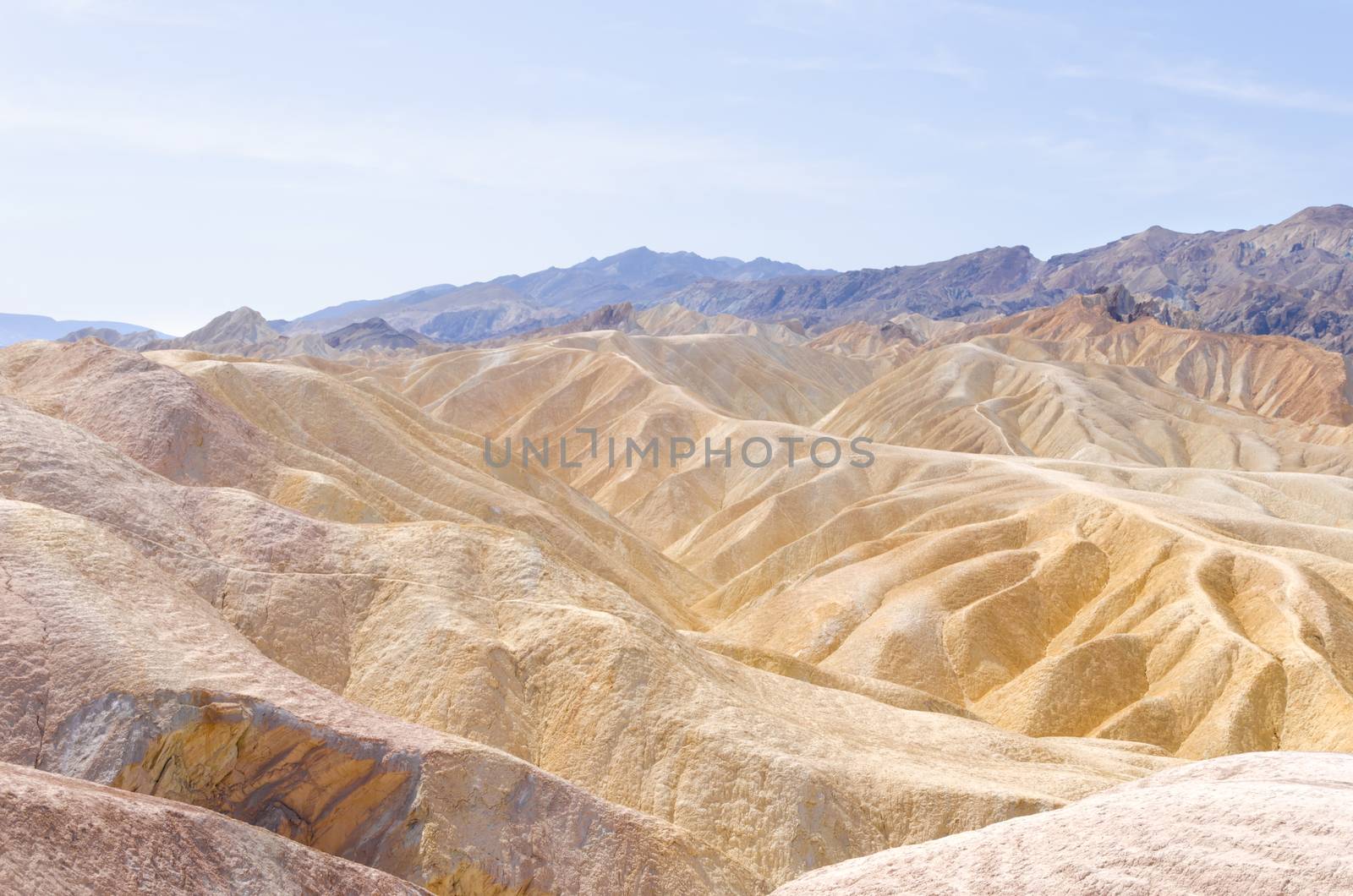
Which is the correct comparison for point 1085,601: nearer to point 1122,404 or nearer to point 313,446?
point 313,446

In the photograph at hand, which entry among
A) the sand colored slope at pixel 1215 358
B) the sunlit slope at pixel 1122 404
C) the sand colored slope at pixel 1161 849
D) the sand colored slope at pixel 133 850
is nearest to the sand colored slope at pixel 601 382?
the sunlit slope at pixel 1122 404

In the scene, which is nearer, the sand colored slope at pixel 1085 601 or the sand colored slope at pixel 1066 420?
the sand colored slope at pixel 1085 601

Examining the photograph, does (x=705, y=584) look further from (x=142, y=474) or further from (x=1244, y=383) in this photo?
(x=1244, y=383)

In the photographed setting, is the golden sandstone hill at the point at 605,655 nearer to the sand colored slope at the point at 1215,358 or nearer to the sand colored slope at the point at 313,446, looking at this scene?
the sand colored slope at the point at 313,446

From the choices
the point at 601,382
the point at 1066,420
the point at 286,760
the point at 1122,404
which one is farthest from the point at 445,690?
the point at 1122,404

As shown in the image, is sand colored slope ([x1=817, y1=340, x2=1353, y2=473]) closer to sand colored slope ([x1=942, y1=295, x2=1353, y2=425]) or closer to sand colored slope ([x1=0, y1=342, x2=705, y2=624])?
sand colored slope ([x1=942, y1=295, x2=1353, y2=425])

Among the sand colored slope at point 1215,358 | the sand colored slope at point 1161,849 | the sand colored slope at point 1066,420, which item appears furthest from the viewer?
the sand colored slope at point 1215,358

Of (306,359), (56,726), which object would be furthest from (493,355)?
(56,726)

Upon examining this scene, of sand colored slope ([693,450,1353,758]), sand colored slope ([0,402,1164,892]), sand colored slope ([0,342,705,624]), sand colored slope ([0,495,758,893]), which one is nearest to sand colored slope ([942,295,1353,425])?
sand colored slope ([693,450,1353,758])
